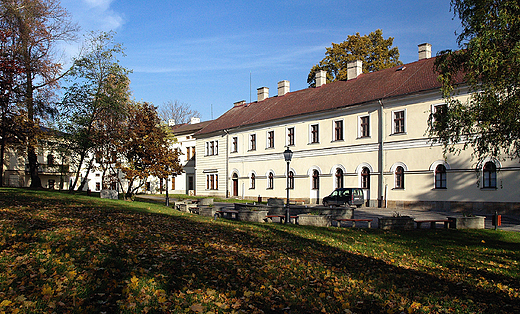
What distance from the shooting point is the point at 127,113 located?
98.5ft

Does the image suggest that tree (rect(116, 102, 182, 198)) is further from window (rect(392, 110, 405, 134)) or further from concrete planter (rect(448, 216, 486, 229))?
concrete planter (rect(448, 216, 486, 229))

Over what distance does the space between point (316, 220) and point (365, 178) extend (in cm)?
1637

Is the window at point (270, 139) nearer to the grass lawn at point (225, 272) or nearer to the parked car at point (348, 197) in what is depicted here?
the parked car at point (348, 197)

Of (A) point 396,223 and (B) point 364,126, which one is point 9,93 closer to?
(A) point 396,223

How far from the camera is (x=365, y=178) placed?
3250 centimetres

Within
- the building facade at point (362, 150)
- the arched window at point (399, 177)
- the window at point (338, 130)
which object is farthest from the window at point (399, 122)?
the window at point (338, 130)

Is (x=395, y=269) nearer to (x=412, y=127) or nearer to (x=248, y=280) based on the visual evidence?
(x=248, y=280)

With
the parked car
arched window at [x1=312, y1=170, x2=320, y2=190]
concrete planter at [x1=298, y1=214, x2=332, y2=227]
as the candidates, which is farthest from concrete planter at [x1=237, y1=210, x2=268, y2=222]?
arched window at [x1=312, y1=170, x2=320, y2=190]

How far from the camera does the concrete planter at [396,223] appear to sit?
16.6 m

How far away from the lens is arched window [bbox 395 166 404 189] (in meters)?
30.0

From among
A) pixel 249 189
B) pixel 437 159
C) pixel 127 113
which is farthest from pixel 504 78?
pixel 249 189

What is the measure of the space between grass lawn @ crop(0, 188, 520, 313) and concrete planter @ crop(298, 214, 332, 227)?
4.37 metres

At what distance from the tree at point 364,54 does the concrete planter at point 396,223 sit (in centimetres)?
2889

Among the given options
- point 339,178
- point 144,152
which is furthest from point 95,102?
point 339,178
